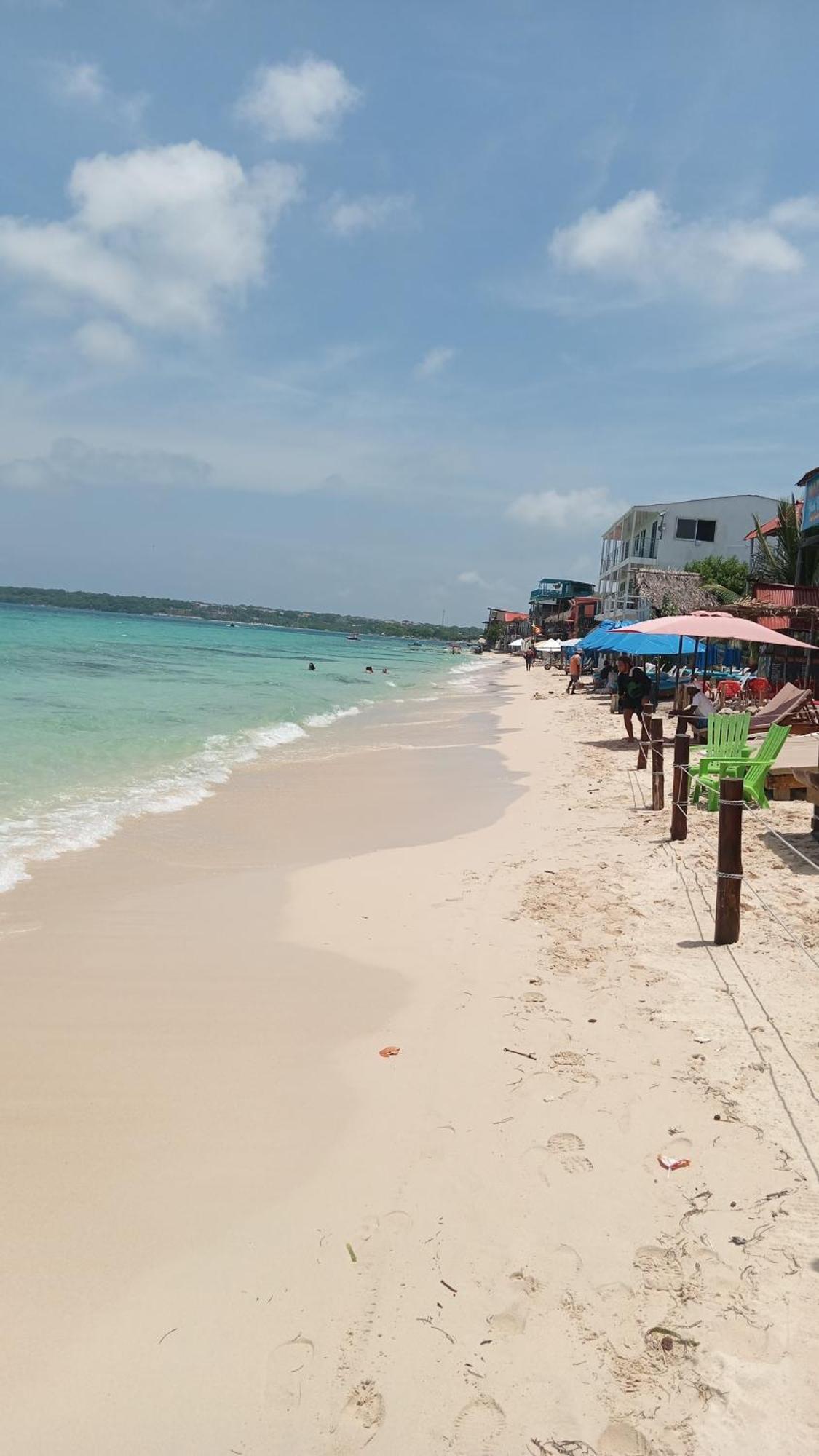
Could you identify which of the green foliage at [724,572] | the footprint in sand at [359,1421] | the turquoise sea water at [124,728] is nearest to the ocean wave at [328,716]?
the turquoise sea water at [124,728]

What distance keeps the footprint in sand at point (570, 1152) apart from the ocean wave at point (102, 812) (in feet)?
16.3

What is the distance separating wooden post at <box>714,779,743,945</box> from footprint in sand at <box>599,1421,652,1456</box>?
320 cm

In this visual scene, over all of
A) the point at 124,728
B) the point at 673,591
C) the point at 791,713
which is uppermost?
the point at 673,591

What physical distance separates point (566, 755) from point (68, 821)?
849 centimetres

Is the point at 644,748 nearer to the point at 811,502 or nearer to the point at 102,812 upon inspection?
the point at 102,812

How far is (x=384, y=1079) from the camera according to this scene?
13.3 ft

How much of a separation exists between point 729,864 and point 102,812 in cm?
699

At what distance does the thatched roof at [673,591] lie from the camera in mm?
25859

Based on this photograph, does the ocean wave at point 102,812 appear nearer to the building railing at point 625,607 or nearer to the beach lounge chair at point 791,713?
the beach lounge chair at point 791,713

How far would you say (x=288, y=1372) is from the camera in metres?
2.48

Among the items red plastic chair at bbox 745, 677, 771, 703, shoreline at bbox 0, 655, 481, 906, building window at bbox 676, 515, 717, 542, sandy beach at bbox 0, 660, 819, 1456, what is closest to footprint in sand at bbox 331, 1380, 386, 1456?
sandy beach at bbox 0, 660, 819, 1456

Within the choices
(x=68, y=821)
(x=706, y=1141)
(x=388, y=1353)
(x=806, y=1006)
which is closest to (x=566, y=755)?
(x=68, y=821)

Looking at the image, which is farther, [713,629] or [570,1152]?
[713,629]

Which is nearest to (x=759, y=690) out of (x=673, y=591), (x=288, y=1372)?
(x=673, y=591)
